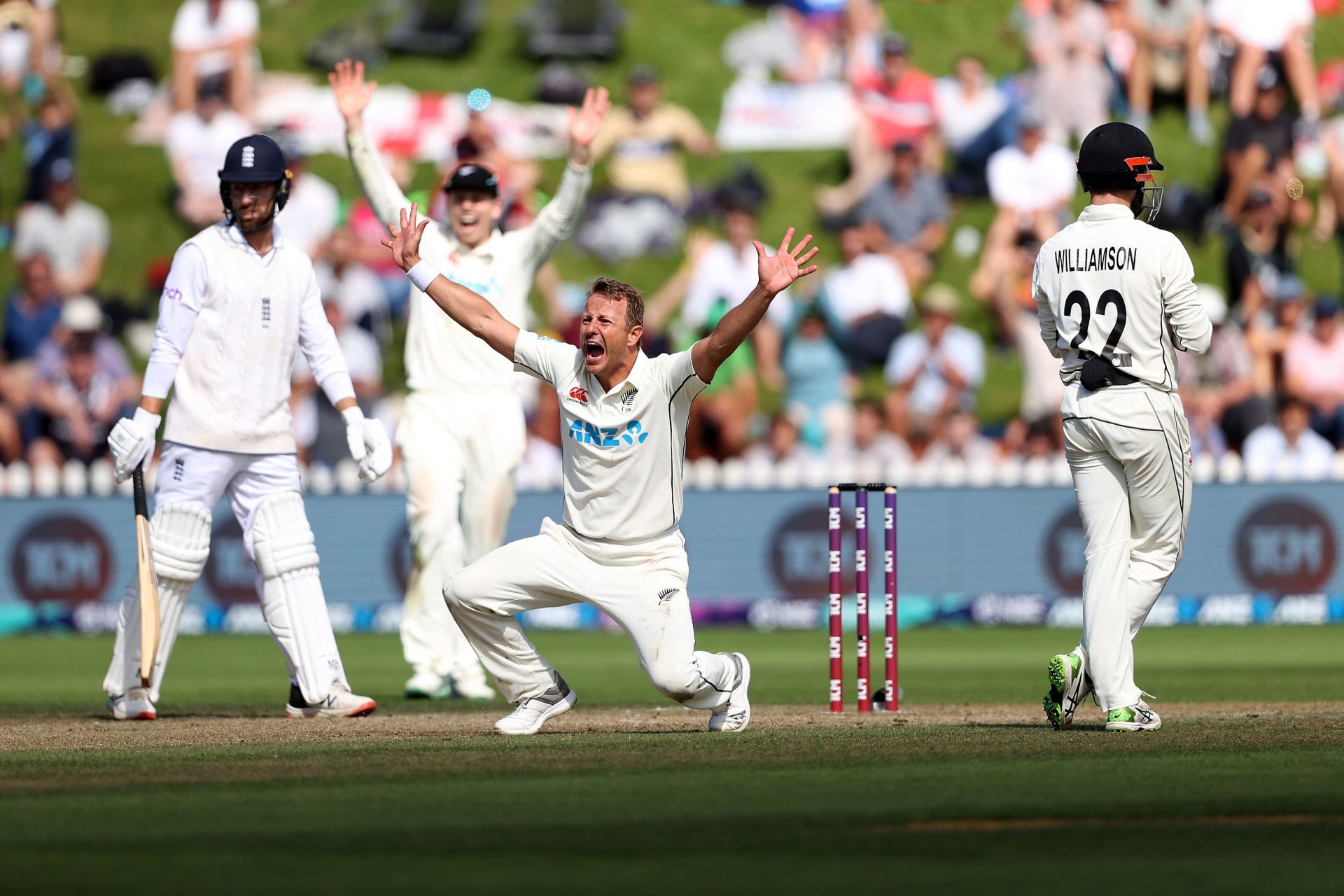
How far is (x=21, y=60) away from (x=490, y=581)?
54.3 feet

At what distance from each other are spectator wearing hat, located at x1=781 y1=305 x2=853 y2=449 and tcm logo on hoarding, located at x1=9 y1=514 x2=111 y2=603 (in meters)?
5.98

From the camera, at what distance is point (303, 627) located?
962cm

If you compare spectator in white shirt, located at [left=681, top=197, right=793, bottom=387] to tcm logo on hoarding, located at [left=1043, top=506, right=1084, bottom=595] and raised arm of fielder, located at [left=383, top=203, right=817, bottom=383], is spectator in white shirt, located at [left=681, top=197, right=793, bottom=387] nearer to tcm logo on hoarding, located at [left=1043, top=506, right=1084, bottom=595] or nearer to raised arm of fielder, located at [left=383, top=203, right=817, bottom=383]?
tcm logo on hoarding, located at [left=1043, top=506, right=1084, bottom=595]

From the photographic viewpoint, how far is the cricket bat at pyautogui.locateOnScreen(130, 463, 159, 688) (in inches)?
372

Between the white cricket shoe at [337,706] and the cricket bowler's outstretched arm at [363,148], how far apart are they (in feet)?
8.41

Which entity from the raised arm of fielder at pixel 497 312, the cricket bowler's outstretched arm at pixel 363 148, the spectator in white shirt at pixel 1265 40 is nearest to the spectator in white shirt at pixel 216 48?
the spectator in white shirt at pixel 1265 40

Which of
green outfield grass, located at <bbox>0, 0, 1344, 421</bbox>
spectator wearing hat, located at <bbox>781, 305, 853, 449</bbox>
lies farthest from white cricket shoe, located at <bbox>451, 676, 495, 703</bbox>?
green outfield grass, located at <bbox>0, 0, 1344, 421</bbox>

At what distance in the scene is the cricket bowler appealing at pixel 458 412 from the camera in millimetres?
11148

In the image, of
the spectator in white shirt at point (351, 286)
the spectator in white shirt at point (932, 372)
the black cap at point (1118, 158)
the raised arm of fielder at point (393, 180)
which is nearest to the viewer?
the black cap at point (1118, 158)

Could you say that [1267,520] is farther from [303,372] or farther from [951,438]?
[303,372]

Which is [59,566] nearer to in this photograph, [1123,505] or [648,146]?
[648,146]

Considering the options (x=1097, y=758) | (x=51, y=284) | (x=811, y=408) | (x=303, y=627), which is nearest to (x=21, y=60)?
(x=51, y=284)

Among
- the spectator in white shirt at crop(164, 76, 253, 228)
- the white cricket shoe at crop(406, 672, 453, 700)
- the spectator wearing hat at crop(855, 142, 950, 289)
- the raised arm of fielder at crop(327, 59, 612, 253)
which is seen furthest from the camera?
the spectator in white shirt at crop(164, 76, 253, 228)

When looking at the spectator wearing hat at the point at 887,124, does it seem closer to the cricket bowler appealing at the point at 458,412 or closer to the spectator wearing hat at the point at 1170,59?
the spectator wearing hat at the point at 1170,59
